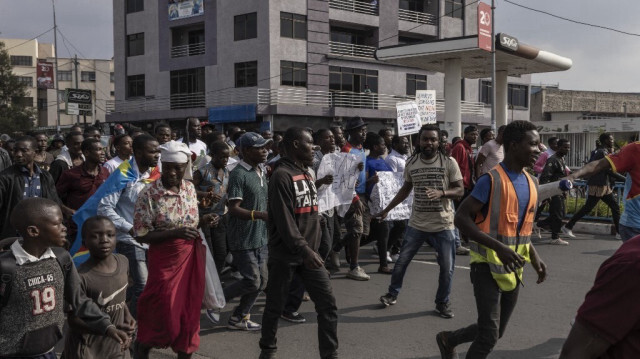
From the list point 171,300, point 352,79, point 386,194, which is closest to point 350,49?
point 352,79

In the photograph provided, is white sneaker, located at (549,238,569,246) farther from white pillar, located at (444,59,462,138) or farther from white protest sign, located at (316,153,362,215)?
white pillar, located at (444,59,462,138)

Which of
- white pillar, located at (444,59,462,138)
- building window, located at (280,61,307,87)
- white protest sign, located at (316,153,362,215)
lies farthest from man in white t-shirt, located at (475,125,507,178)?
building window, located at (280,61,307,87)

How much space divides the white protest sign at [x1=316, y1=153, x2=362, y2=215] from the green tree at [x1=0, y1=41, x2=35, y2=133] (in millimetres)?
44898

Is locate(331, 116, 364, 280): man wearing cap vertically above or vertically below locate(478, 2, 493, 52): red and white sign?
below

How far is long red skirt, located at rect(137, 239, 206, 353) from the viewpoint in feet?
13.6

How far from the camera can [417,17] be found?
38.2 m

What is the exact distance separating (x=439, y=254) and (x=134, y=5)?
35.6 metres

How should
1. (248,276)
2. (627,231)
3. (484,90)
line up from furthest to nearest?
(484,90) → (248,276) → (627,231)

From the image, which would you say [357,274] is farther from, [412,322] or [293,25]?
[293,25]

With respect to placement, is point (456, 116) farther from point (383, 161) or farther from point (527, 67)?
point (383, 161)

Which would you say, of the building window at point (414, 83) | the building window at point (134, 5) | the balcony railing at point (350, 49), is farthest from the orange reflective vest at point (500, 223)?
the building window at point (134, 5)

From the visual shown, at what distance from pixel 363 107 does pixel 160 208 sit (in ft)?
103

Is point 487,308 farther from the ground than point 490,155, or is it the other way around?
point 490,155

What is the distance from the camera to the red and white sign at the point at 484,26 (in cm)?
1953
